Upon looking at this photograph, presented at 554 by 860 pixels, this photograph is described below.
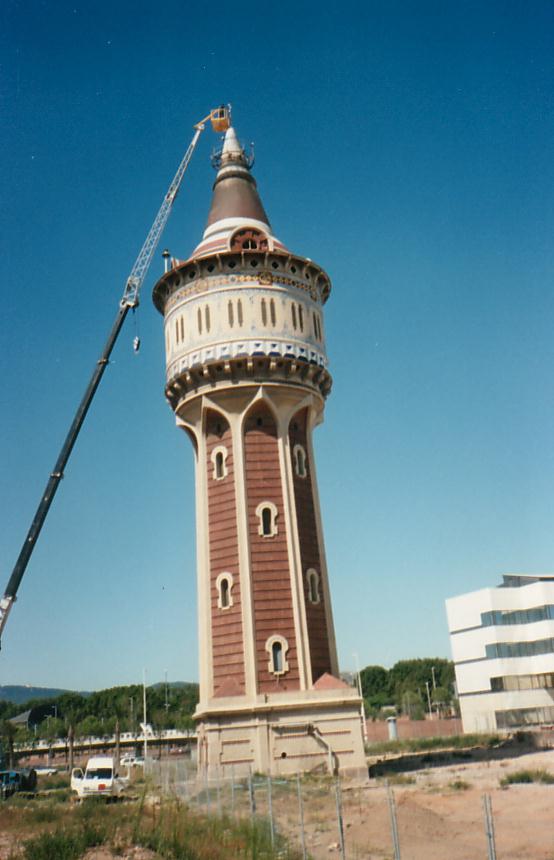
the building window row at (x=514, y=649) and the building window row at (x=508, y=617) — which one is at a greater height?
Result: the building window row at (x=508, y=617)

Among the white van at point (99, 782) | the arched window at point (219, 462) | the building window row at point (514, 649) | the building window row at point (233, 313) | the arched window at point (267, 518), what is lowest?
the white van at point (99, 782)

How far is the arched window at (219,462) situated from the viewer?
132ft

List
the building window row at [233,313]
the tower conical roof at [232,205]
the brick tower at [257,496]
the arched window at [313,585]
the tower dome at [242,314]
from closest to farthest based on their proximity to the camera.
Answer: the brick tower at [257,496], the arched window at [313,585], the tower dome at [242,314], the building window row at [233,313], the tower conical roof at [232,205]

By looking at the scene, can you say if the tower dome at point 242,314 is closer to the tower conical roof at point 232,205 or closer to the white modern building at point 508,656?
the tower conical roof at point 232,205

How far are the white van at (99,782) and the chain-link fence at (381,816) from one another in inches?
167

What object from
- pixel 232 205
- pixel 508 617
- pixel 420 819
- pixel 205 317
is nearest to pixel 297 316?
pixel 205 317

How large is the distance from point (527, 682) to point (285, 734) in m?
49.3

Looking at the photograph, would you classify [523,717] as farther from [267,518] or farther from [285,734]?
[267,518]

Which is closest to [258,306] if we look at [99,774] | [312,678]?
[312,678]

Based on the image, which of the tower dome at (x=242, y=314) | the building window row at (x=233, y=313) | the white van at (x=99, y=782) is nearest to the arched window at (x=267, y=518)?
the tower dome at (x=242, y=314)

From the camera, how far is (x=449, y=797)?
86.4 ft

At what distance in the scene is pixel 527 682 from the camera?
76375 mm

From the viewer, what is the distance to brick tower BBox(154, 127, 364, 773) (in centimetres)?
3484

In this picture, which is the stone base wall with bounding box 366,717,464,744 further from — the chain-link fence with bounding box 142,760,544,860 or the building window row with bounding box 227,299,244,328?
the building window row with bounding box 227,299,244,328
